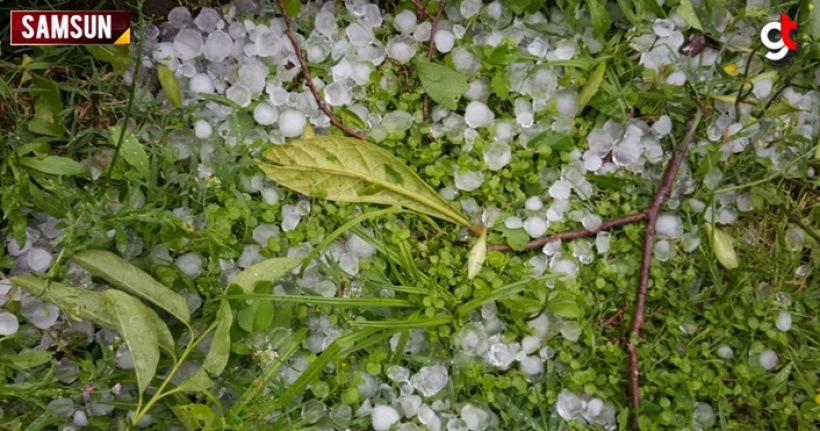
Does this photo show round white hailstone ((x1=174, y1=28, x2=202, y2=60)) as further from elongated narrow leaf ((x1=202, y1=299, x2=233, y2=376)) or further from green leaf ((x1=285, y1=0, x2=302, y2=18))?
elongated narrow leaf ((x1=202, y1=299, x2=233, y2=376))

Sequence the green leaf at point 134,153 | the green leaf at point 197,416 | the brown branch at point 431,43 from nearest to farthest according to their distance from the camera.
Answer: the green leaf at point 197,416 < the green leaf at point 134,153 < the brown branch at point 431,43

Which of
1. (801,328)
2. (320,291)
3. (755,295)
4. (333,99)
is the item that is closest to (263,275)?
(320,291)

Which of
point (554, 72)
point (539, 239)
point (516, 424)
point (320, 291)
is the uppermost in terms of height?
point (554, 72)

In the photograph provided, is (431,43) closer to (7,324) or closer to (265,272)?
(265,272)

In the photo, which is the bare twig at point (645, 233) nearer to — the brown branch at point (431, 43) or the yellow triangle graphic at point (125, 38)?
the brown branch at point (431, 43)

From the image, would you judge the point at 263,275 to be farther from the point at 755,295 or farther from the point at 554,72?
the point at 755,295

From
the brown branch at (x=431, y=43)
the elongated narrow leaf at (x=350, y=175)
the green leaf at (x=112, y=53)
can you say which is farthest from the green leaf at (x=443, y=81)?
the green leaf at (x=112, y=53)

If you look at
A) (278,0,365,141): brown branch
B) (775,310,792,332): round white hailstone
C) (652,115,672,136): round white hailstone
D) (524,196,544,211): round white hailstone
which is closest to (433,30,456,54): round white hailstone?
(278,0,365,141): brown branch
